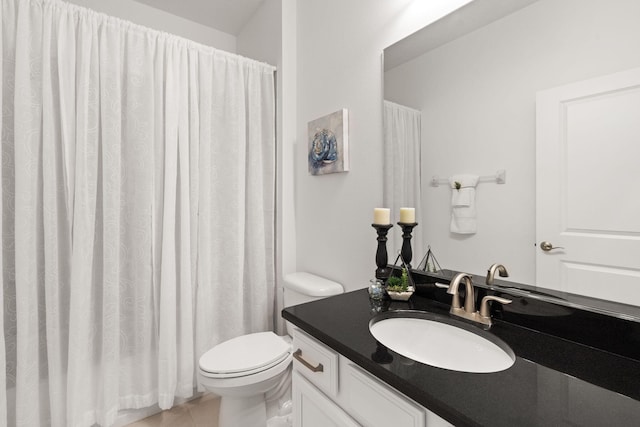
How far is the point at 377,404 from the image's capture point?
71 centimetres

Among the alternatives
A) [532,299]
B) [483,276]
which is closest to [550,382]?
[532,299]

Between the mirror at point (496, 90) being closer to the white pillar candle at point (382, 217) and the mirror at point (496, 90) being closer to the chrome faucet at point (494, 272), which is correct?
the chrome faucet at point (494, 272)

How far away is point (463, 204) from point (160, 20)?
101 inches

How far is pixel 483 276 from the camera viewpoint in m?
1.03

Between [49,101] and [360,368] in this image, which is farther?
[49,101]

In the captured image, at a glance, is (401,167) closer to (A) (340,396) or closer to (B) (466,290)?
(B) (466,290)

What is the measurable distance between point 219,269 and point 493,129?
1638mm

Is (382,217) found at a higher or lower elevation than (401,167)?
lower

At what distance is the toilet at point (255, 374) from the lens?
1365 millimetres

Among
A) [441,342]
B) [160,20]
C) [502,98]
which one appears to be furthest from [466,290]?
[160,20]

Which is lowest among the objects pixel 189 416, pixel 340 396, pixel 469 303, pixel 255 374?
pixel 189 416

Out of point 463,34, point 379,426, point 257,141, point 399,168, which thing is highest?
point 463,34

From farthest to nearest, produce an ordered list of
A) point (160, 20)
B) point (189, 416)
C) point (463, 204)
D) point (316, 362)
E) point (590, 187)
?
point (160, 20)
point (189, 416)
point (463, 204)
point (316, 362)
point (590, 187)

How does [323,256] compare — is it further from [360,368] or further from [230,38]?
[230,38]
